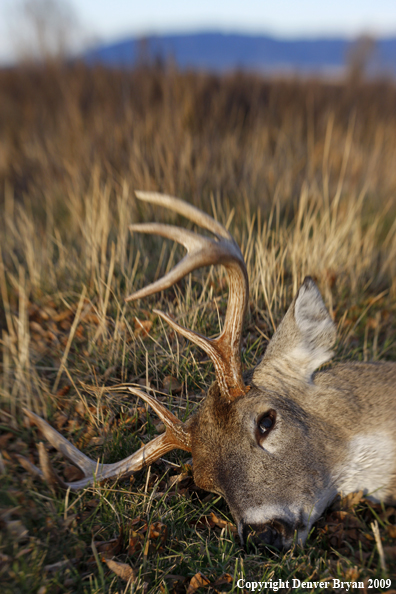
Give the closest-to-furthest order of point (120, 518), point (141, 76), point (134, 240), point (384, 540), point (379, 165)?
point (384, 540) → point (120, 518) → point (134, 240) → point (379, 165) → point (141, 76)

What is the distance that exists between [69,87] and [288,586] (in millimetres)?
11741

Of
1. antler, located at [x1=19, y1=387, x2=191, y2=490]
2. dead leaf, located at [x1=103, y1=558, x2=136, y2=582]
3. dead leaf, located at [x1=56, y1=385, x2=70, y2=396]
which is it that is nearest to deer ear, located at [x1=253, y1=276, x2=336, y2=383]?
antler, located at [x1=19, y1=387, x2=191, y2=490]

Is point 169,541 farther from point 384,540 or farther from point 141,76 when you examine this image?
point 141,76

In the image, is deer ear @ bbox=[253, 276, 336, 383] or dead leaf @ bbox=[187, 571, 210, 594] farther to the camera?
deer ear @ bbox=[253, 276, 336, 383]

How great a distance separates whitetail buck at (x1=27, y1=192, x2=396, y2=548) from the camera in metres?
2.30

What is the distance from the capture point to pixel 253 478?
2.30 m

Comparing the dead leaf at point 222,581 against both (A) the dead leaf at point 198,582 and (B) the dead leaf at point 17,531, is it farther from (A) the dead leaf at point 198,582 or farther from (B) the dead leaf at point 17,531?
(B) the dead leaf at point 17,531

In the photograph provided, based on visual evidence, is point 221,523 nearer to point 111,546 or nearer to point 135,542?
point 135,542

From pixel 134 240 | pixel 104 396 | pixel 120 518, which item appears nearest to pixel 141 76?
pixel 134 240

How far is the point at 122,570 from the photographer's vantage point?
2.35 metres

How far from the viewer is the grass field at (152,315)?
2434 millimetres

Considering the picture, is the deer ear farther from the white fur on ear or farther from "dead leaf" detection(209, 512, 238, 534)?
"dead leaf" detection(209, 512, 238, 534)

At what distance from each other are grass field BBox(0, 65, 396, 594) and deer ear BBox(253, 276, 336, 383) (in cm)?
70

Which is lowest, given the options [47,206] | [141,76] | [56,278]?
[56,278]
